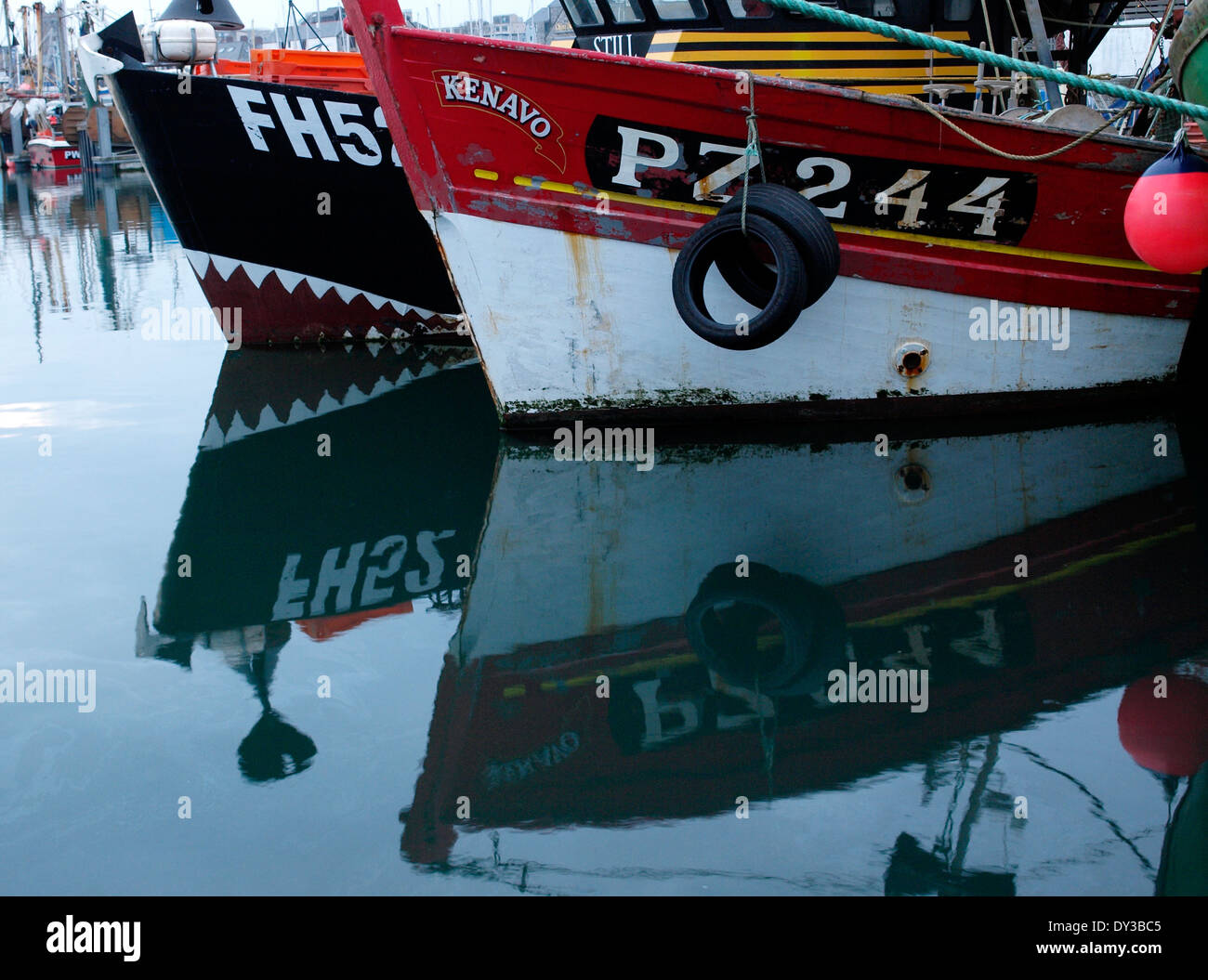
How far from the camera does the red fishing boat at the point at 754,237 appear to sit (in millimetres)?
6031

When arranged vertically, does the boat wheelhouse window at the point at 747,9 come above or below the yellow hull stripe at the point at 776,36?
above

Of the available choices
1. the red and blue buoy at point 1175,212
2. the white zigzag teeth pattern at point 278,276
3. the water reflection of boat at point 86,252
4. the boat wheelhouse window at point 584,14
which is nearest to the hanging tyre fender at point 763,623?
the red and blue buoy at point 1175,212

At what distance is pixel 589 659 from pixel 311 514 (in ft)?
6.96

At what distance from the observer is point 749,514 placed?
5648mm

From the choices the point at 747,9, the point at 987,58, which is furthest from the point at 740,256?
the point at 987,58

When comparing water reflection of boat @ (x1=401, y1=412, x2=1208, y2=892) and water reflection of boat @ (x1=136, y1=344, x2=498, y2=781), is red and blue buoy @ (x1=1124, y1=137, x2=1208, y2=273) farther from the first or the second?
water reflection of boat @ (x1=136, y1=344, x2=498, y2=781)

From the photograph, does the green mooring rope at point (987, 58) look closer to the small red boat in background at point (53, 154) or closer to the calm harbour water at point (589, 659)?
the calm harbour water at point (589, 659)

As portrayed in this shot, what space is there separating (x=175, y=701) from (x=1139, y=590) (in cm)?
358

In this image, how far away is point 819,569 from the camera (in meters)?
4.95

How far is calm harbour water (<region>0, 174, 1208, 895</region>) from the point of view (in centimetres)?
299

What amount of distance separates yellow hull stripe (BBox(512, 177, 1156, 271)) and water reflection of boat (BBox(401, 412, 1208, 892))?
105 cm

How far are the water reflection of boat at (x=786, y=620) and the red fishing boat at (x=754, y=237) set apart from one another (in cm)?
49
